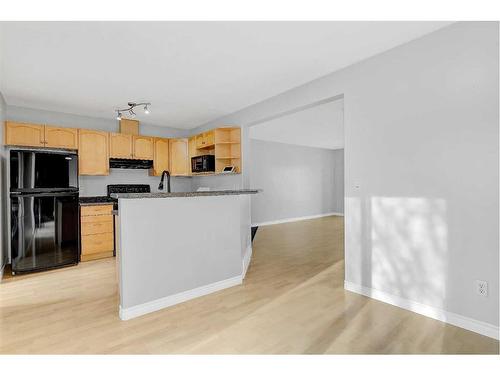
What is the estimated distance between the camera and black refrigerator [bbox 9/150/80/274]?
349cm

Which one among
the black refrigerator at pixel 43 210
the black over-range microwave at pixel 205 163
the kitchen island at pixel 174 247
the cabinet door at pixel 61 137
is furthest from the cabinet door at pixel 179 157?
the kitchen island at pixel 174 247

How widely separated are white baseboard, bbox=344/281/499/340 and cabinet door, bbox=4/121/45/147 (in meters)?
4.95

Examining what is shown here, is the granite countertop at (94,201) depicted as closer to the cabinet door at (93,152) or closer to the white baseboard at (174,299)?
the cabinet door at (93,152)

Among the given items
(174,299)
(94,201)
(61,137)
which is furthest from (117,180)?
(174,299)

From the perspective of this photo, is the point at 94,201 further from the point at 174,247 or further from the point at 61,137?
the point at 174,247

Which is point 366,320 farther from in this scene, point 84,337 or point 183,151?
point 183,151

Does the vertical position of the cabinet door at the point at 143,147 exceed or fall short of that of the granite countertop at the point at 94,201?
it exceeds it

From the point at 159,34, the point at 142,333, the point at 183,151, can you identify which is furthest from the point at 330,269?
the point at 183,151

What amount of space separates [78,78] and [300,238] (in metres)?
4.80

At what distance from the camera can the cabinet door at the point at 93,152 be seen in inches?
174

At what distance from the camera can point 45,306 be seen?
8.35 ft

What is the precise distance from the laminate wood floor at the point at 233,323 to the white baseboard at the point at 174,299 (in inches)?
2.5

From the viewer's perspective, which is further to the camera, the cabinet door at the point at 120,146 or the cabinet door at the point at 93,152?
the cabinet door at the point at 120,146

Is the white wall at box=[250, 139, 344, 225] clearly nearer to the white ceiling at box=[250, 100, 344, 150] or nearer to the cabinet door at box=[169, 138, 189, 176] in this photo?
the white ceiling at box=[250, 100, 344, 150]
